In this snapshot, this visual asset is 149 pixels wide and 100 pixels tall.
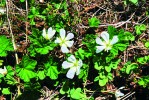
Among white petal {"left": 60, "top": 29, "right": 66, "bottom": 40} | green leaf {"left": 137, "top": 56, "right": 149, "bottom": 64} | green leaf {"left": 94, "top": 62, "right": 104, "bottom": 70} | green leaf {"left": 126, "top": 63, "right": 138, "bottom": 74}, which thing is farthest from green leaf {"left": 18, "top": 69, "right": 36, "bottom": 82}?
green leaf {"left": 137, "top": 56, "right": 149, "bottom": 64}

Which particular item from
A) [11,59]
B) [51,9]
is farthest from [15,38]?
[51,9]

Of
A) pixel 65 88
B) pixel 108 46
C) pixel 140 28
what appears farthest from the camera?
pixel 140 28

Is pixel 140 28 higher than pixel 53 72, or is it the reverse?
pixel 140 28

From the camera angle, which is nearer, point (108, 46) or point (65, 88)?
point (108, 46)

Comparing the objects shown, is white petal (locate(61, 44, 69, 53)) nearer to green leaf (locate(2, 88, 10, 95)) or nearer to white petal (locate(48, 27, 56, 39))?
white petal (locate(48, 27, 56, 39))

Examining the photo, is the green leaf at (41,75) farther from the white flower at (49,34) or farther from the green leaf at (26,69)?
the white flower at (49,34)

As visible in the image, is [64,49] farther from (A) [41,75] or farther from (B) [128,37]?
(B) [128,37]

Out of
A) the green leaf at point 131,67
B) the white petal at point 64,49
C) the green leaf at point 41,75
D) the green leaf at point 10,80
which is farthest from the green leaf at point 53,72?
the green leaf at point 131,67

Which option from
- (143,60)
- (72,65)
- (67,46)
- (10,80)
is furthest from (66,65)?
(143,60)
